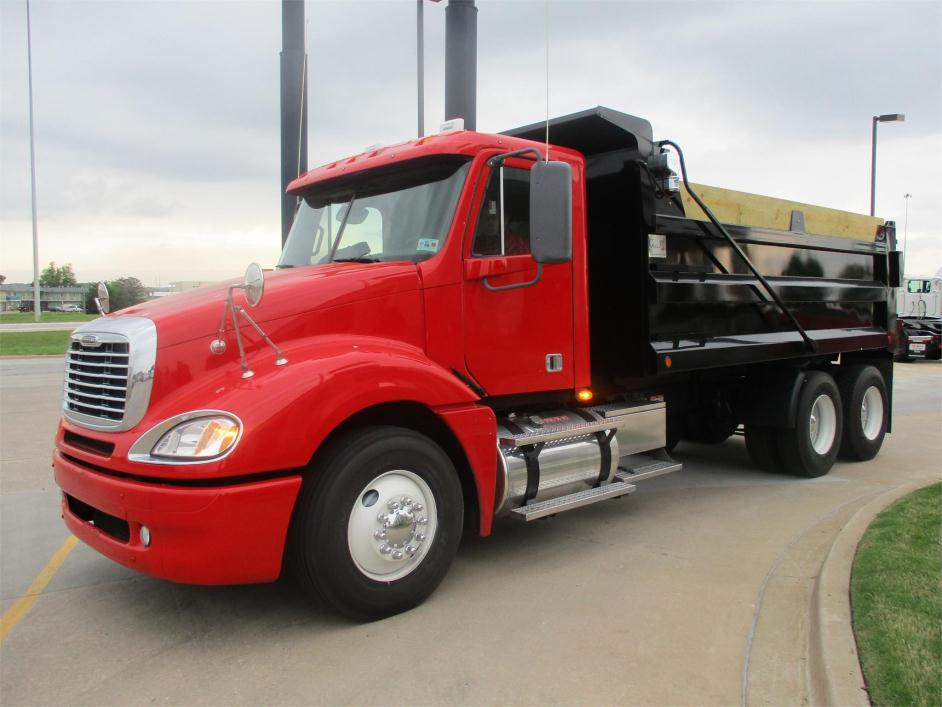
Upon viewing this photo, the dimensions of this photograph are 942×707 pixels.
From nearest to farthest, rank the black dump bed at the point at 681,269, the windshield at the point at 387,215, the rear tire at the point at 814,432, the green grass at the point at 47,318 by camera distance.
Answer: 1. the windshield at the point at 387,215
2. the black dump bed at the point at 681,269
3. the rear tire at the point at 814,432
4. the green grass at the point at 47,318

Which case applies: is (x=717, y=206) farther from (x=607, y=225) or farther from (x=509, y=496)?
(x=509, y=496)

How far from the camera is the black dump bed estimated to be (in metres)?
5.67

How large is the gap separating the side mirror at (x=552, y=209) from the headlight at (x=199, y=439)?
2.00 metres

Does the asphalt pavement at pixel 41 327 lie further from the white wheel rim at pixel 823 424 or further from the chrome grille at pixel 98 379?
the white wheel rim at pixel 823 424

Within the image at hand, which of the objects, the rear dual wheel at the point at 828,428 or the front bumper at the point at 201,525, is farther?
the rear dual wheel at the point at 828,428

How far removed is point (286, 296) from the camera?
398 cm

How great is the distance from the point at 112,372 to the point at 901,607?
417 centimetres

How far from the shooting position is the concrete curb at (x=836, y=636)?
3.14 meters

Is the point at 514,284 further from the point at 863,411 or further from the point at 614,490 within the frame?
the point at 863,411

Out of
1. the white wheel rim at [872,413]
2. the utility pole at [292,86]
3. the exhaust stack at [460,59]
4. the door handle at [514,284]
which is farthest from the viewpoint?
the exhaust stack at [460,59]

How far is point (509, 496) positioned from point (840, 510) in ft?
11.0

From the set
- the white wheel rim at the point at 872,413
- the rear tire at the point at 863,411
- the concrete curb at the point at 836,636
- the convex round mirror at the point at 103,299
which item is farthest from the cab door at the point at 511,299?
the white wheel rim at the point at 872,413

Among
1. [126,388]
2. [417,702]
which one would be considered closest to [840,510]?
[417,702]

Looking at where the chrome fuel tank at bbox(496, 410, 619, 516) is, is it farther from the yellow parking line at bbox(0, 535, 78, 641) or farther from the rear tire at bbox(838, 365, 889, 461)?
the rear tire at bbox(838, 365, 889, 461)
